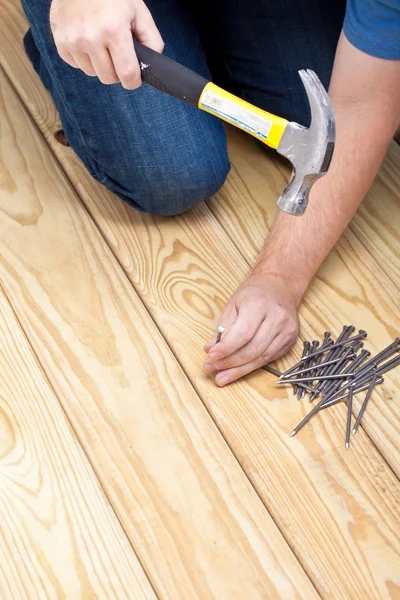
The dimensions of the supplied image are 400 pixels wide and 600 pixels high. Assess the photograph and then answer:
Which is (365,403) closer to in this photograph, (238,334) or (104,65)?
(238,334)

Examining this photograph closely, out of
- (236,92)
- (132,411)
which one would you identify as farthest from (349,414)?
(236,92)

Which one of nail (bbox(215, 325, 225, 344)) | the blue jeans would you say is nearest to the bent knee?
the blue jeans

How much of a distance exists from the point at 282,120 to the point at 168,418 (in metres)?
0.60

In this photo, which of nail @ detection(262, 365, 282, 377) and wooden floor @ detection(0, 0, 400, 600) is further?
nail @ detection(262, 365, 282, 377)

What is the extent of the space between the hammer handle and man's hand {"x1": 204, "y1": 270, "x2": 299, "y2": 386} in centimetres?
42

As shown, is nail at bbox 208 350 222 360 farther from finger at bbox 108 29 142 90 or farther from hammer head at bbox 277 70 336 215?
finger at bbox 108 29 142 90

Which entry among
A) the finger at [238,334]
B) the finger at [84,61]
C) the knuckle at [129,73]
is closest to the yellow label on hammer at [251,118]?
the knuckle at [129,73]

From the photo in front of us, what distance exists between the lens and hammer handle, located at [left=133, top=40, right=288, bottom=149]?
107 centimetres

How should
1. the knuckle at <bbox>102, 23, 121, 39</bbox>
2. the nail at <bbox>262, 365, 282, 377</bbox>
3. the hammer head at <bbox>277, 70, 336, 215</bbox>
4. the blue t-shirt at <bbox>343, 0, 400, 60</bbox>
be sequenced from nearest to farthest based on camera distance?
the hammer head at <bbox>277, 70, 336, 215</bbox>
the knuckle at <bbox>102, 23, 121, 39</bbox>
the blue t-shirt at <bbox>343, 0, 400, 60</bbox>
the nail at <bbox>262, 365, 282, 377</bbox>

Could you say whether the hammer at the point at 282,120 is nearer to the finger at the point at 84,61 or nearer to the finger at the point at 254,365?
the finger at the point at 84,61

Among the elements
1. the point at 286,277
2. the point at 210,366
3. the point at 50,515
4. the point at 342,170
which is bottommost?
the point at 50,515

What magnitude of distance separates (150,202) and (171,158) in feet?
0.35

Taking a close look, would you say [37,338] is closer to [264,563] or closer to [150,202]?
[150,202]

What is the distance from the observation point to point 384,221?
5.95 feet
